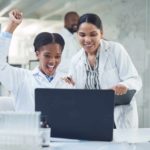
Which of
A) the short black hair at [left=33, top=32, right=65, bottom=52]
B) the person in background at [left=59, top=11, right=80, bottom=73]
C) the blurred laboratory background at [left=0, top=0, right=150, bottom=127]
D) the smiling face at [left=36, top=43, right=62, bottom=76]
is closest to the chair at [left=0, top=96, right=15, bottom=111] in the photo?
the smiling face at [left=36, top=43, right=62, bottom=76]

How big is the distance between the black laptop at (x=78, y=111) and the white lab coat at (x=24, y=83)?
18.0 inches

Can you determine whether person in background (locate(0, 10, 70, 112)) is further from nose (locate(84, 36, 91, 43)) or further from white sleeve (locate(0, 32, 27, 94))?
nose (locate(84, 36, 91, 43))

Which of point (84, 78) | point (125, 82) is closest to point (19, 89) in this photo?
point (84, 78)

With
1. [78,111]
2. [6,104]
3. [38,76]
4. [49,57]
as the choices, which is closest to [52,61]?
[49,57]

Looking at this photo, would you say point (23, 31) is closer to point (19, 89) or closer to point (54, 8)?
point (54, 8)

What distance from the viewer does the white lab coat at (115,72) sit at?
2.59 metres

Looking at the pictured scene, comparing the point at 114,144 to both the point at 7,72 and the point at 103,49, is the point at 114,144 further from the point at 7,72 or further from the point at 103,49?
the point at 103,49

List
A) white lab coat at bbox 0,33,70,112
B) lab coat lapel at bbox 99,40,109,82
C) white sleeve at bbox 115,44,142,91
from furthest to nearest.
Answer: lab coat lapel at bbox 99,40,109,82 → white sleeve at bbox 115,44,142,91 → white lab coat at bbox 0,33,70,112

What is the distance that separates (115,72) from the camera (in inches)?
105

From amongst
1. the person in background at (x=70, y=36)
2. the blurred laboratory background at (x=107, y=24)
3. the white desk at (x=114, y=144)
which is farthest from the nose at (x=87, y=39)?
the blurred laboratory background at (x=107, y=24)

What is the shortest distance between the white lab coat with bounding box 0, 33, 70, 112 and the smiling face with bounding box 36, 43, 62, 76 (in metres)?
0.05

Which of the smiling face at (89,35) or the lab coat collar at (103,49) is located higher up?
the smiling face at (89,35)

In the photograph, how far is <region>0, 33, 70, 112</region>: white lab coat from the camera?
2215 millimetres

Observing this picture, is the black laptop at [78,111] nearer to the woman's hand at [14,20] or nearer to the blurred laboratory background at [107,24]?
the woman's hand at [14,20]
